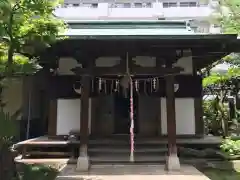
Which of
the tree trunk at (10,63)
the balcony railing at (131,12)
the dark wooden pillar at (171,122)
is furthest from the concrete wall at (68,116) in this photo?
the balcony railing at (131,12)

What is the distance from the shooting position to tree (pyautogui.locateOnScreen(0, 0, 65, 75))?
19.8 ft

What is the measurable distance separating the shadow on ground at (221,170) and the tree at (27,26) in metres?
5.76

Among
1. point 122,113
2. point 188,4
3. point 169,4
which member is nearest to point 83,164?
point 122,113

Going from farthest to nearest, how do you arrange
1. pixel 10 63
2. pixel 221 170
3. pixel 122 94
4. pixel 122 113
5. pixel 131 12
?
1. pixel 131 12
2. pixel 122 113
3. pixel 122 94
4. pixel 221 170
5. pixel 10 63

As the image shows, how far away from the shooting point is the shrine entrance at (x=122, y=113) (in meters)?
11.4

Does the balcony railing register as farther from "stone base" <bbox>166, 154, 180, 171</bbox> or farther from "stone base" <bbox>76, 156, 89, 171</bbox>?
"stone base" <bbox>76, 156, 89, 171</bbox>

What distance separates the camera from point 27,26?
6.46 m

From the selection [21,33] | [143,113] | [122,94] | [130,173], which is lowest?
[130,173]

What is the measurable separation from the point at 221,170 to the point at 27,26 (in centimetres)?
704

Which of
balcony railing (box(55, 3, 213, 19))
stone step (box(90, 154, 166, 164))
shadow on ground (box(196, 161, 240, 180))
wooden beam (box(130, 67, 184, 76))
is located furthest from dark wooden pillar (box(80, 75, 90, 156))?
balcony railing (box(55, 3, 213, 19))

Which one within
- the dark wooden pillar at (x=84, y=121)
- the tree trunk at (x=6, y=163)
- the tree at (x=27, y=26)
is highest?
the tree at (x=27, y=26)

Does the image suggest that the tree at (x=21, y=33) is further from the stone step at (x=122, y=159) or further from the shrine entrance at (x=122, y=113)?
the shrine entrance at (x=122, y=113)

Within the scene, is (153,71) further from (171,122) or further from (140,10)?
(140,10)

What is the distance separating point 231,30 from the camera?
7.67 m
